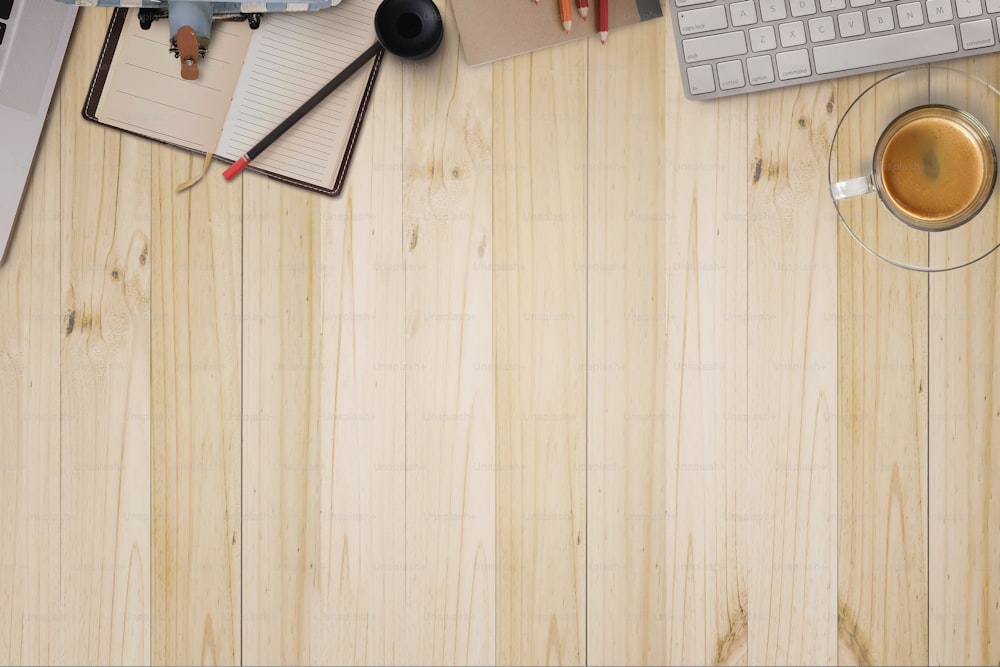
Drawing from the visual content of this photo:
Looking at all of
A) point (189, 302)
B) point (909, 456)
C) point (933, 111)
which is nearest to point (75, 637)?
point (189, 302)

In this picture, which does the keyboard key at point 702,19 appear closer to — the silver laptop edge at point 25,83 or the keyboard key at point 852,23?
the keyboard key at point 852,23

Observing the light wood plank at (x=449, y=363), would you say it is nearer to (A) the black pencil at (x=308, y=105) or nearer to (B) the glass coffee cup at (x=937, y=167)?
(A) the black pencil at (x=308, y=105)

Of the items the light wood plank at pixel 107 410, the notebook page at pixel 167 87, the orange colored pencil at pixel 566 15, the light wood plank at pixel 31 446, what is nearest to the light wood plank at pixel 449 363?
the orange colored pencil at pixel 566 15

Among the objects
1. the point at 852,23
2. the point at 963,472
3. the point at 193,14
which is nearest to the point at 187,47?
the point at 193,14

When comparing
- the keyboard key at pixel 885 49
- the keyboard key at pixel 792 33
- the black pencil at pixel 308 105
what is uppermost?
the keyboard key at pixel 792 33

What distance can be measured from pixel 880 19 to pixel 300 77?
2.10 feet

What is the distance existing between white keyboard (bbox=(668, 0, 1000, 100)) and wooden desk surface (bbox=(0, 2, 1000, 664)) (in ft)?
0.17

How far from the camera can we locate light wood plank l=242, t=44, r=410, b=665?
0.78 meters

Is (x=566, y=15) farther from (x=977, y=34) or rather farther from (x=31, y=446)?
(x=31, y=446)

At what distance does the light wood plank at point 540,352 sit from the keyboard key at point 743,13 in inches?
6.6

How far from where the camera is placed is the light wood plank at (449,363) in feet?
2.56

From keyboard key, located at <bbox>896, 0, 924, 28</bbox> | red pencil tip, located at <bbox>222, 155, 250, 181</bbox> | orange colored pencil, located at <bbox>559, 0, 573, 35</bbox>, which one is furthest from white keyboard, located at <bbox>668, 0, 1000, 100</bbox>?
red pencil tip, located at <bbox>222, 155, 250, 181</bbox>

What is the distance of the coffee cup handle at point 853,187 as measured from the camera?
759 millimetres

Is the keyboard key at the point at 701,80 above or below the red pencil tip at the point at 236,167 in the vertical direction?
above
